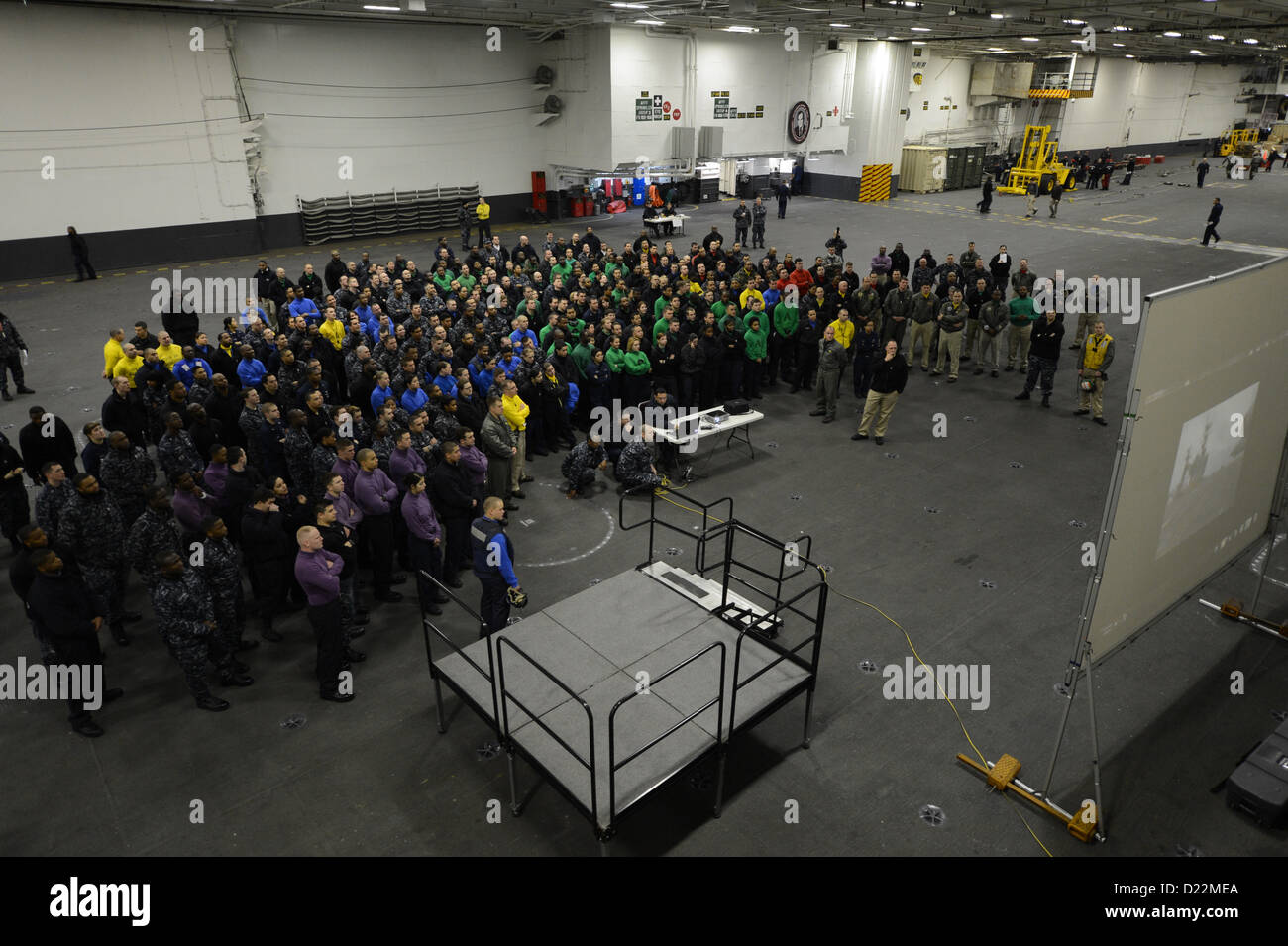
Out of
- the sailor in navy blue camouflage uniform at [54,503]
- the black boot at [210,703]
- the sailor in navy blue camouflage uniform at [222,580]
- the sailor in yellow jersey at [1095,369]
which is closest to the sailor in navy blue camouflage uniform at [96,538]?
the sailor in navy blue camouflage uniform at [54,503]

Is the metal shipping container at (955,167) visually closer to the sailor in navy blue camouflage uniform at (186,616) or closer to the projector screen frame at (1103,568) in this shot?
the projector screen frame at (1103,568)

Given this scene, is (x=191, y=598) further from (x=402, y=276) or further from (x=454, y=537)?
(x=402, y=276)

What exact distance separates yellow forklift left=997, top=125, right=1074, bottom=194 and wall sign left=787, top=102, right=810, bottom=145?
1139cm

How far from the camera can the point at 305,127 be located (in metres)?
24.6

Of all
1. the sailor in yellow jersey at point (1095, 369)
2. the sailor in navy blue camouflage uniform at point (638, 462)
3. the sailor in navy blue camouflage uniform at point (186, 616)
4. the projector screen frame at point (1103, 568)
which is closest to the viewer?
the projector screen frame at point (1103, 568)

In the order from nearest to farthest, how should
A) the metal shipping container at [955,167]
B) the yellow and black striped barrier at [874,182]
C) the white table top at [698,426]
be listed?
the white table top at [698,426], the yellow and black striped barrier at [874,182], the metal shipping container at [955,167]

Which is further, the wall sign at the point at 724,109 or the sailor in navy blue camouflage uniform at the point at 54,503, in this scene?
the wall sign at the point at 724,109

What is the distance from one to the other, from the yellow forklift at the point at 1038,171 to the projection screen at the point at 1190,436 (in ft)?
113

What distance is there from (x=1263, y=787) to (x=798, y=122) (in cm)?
3253

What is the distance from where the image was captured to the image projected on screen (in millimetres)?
5371

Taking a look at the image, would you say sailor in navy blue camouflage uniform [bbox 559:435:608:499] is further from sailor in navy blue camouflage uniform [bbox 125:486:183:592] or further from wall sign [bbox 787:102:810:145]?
wall sign [bbox 787:102:810:145]

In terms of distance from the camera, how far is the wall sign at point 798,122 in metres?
32.6
